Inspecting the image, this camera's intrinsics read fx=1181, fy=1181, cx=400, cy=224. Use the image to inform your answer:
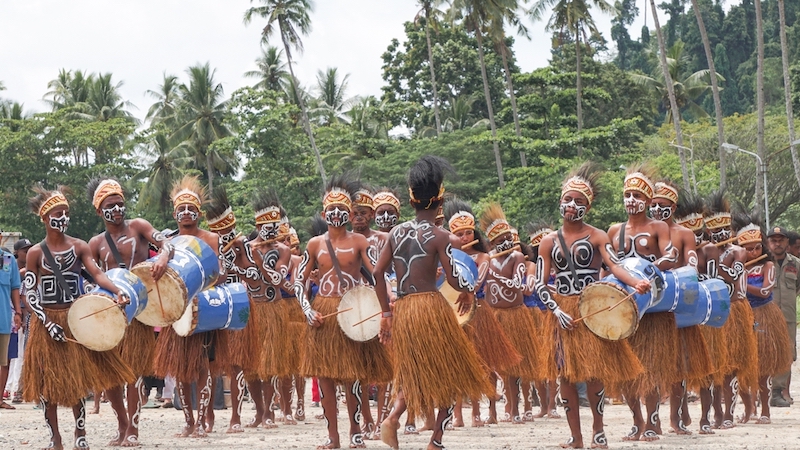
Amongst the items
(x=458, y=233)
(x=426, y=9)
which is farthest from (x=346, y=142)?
(x=458, y=233)

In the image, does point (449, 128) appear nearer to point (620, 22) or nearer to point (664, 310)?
point (664, 310)

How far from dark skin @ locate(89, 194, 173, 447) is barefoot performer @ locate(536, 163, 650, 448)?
10.1 feet

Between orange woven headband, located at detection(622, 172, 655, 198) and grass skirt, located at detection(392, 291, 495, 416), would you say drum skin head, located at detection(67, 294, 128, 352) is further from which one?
orange woven headband, located at detection(622, 172, 655, 198)

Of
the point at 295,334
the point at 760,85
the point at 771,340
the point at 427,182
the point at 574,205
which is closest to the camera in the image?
the point at 427,182

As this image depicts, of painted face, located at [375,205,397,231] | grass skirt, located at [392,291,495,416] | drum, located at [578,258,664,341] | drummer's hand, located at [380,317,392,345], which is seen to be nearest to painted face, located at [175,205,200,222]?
painted face, located at [375,205,397,231]

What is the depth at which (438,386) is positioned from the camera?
7547mm

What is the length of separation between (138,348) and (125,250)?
2.60 ft

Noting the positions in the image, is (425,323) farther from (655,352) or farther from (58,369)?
(58,369)

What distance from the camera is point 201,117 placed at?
52531mm

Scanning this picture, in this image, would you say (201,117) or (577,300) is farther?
(201,117)

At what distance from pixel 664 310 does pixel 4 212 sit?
136ft

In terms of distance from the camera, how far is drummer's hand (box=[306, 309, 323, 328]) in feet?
28.9

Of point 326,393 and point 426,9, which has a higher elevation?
point 426,9

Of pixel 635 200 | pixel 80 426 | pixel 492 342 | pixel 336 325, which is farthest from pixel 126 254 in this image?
pixel 635 200
